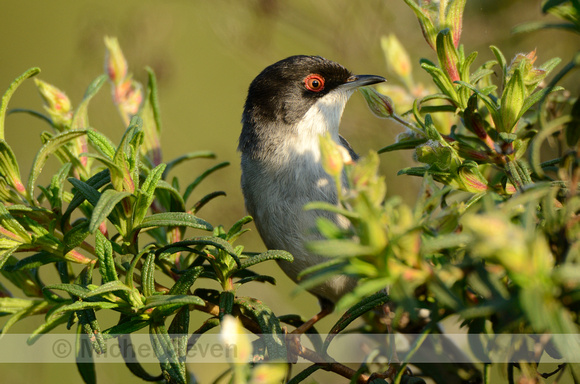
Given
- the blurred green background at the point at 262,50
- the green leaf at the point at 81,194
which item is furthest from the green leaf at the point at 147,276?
the blurred green background at the point at 262,50

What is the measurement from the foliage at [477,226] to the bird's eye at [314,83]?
180 cm

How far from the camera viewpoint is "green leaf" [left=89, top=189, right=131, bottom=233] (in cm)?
165

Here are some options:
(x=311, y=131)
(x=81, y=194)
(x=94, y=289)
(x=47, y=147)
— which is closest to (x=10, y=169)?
(x=47, y=147)

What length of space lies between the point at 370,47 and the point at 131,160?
269cm

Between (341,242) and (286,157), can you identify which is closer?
(341,242)

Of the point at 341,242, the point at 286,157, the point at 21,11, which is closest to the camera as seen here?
the point at 341,242

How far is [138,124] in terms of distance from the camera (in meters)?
2.10

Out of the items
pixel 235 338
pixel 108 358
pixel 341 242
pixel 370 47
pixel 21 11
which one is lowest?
pixel 108 358

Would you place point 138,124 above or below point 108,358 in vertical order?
above

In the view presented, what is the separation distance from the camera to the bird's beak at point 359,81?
3.77 meters

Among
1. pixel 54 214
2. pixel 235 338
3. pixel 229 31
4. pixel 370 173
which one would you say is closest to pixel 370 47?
pixel 229 31

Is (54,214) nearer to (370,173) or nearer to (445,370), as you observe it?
(370,173)

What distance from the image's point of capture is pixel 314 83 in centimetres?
393

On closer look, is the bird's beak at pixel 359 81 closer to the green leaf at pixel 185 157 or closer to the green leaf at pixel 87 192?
the green leaf at pixel 185 157
